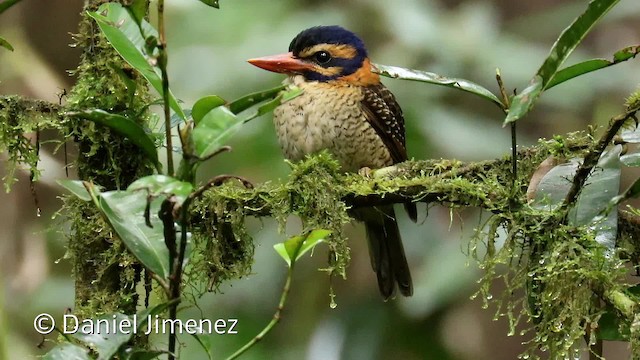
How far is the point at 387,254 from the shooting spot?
3084 millimetres

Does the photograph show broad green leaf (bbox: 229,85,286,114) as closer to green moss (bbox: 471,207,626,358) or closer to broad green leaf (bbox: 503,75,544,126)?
broad green leaf (bbox: 503,75,544,126)

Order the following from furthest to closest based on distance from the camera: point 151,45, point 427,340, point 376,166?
1. point 427,340
2. point 376,166
3. point 151,45

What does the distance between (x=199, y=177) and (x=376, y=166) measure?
2.62 ft

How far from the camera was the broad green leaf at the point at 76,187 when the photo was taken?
1433mm

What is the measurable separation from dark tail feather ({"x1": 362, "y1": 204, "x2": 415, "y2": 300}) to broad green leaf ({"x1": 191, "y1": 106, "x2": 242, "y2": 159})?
1.65 meters

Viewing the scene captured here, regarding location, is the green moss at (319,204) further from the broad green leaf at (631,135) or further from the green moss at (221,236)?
the broad green leaf at (631,135)

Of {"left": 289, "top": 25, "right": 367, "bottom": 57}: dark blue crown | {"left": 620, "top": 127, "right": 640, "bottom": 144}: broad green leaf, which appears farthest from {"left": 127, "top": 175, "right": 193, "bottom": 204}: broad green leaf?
{"left": 289, "top": 25, "right": 367, "bottom": 57}: dark blue crown

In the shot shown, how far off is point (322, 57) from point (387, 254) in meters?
0.71

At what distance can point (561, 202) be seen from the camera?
71.4 inches

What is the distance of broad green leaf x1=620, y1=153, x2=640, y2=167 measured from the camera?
69.6 inches

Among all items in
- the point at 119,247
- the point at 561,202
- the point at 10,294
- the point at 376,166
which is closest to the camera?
the point at 561,202

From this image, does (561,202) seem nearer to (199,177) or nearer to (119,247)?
(119,247)

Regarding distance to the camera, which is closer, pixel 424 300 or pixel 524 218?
pixel 524 218

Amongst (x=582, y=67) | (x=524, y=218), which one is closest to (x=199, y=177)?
(x=524, y=218)
